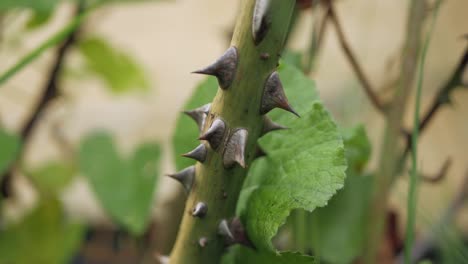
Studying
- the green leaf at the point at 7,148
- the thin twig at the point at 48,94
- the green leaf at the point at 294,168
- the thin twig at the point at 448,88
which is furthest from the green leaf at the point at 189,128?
the thin twig at the point at 48,94

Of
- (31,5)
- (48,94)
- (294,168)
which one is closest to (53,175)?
(48,94)

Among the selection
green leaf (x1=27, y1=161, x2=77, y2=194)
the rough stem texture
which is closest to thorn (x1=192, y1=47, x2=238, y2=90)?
the rough stem texture

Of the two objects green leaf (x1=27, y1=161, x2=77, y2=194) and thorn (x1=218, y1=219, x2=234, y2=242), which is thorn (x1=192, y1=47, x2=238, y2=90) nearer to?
thorn (x1=218, y1=219, x2=234, y2=242)

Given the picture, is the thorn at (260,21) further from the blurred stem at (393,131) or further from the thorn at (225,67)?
the blurred stem at (393,131)

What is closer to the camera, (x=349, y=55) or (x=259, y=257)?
(x=259, y=257)

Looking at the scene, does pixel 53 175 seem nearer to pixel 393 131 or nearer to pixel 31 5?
pixel 31 5

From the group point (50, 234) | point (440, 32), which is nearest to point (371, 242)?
point (440, 32)
